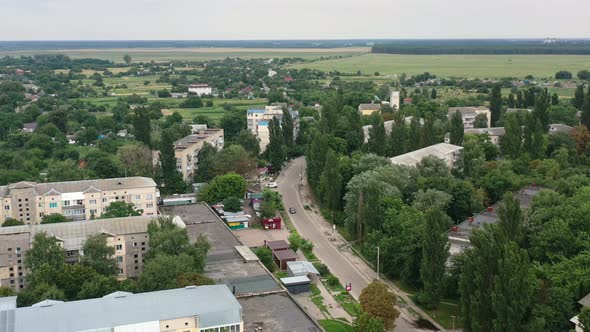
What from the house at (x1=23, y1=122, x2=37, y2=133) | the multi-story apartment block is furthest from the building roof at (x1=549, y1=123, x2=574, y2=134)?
the house at (x1=23, y1=122, x2=37, y2=133)

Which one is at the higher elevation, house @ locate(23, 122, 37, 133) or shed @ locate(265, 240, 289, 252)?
house @ locate(23, 122, 37, 133)

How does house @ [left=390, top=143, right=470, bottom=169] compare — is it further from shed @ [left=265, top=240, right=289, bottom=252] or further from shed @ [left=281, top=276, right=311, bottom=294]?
shed @ [left=281, top=276, right=311, bottom=294]

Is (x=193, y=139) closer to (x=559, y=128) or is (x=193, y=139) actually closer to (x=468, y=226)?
(x=468, y=226)

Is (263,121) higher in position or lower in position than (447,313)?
higher

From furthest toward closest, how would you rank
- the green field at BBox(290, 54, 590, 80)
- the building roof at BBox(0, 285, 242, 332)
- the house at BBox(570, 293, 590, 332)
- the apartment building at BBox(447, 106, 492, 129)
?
the green field at BBox(290, 54, 590, 80)
the apartment building at BBox(447, 106, 492, 129)
the house at BBox(570, 293, 590, 332)
the building roof at BBox(0, 285, 242, 332)

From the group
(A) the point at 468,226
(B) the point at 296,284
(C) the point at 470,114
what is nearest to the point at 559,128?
(C) the point at 470,114

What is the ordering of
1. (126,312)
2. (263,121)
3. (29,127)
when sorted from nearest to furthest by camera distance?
(126,312)
(263,121)
(29,127)

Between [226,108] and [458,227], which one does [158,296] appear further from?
[226,108]
